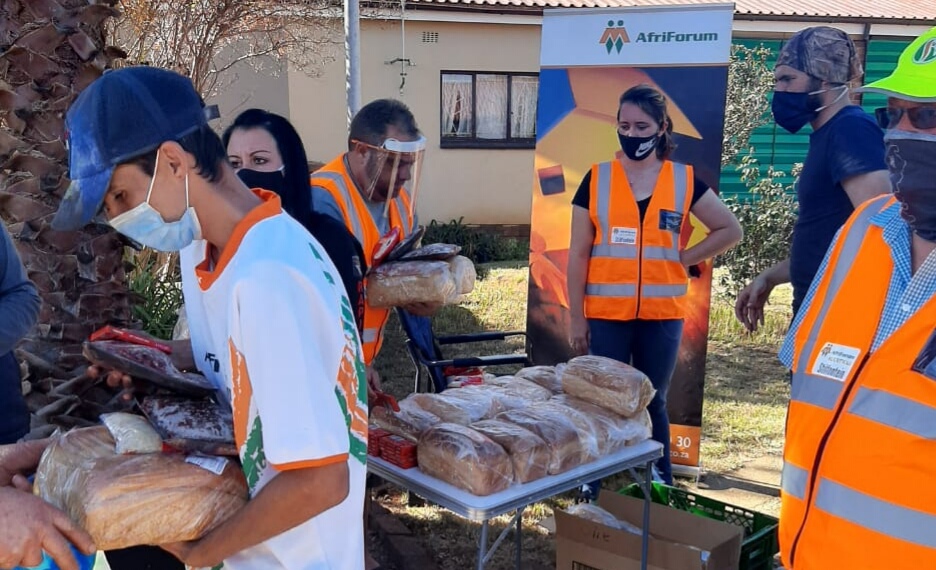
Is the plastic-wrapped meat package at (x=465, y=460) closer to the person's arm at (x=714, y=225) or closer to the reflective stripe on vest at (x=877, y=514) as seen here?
the reflective stripe on vest at (x=877, y=514)

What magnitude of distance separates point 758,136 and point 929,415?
441 inches

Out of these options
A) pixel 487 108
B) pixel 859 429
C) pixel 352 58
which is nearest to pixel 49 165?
pixel 859 429

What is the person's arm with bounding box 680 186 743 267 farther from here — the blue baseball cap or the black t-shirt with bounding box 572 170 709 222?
the blue baseball cap

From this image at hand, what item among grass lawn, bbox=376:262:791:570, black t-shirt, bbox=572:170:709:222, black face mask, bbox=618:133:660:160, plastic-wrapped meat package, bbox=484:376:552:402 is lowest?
grass lawn, bbox=376:262:791:570

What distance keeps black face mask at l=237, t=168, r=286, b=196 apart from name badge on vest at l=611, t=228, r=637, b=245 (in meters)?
1.94

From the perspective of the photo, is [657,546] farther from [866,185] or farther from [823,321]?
[866,185]

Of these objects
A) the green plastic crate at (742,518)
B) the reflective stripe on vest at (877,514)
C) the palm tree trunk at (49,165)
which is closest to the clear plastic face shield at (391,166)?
the palm tree trunk at (49,165)

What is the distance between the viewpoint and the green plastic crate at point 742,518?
9.64 ft

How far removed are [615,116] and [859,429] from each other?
326cm

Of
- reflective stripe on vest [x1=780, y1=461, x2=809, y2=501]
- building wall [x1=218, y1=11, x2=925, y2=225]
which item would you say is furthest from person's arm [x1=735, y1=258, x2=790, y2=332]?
building wall [x1=218, y1=11, x2=925, y2=225]

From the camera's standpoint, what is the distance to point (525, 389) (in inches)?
118

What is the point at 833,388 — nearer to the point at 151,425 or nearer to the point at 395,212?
the point at 151,425

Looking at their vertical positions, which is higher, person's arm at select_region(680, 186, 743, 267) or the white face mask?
the white face mask

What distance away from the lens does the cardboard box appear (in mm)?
2689
